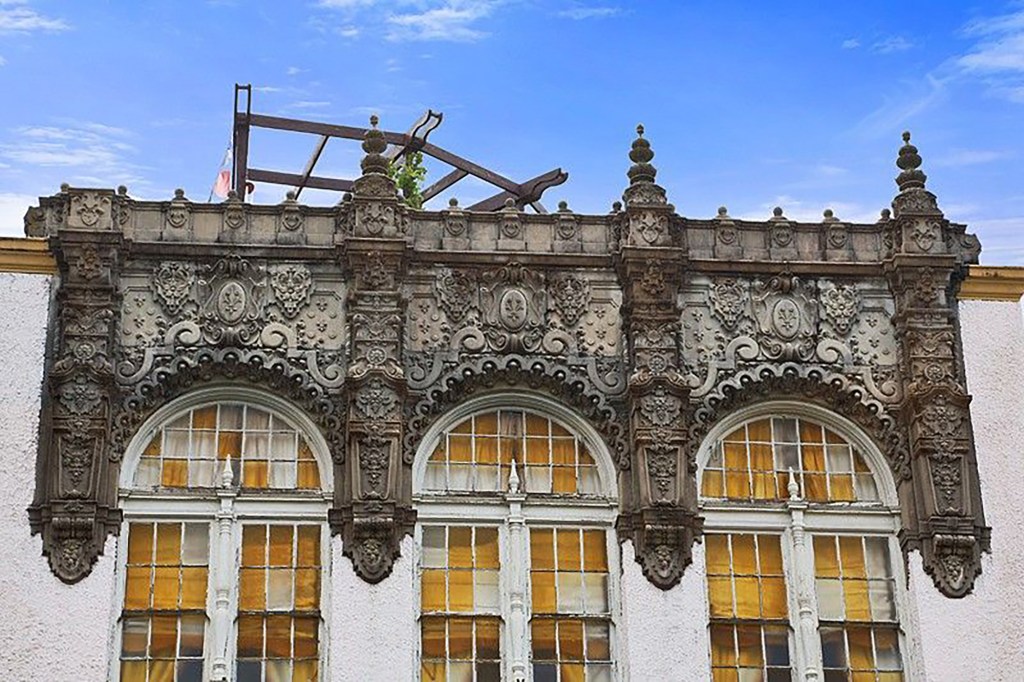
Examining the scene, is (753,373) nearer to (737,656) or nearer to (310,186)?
(737,656)

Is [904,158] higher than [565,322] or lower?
higher

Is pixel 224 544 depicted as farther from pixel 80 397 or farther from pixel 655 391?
pixel 655 391

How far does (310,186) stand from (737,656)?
11473mm

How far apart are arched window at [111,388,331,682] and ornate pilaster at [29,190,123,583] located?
0.48m

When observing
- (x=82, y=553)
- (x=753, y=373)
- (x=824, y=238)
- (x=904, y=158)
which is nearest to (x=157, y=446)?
(x=82, y=553)

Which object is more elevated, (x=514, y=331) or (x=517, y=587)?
(x=514, y=331)

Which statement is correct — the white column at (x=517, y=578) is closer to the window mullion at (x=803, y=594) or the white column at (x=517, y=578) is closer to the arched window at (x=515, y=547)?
the arched window at (x=515, y=547)

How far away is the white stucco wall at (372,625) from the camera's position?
20.9 meters

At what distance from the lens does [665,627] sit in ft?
70.5

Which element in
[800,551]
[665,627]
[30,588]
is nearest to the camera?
[30,588]

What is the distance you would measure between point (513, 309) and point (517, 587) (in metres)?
3.60

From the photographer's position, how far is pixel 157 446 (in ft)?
72.8

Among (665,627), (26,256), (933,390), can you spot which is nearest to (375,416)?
(665,627)

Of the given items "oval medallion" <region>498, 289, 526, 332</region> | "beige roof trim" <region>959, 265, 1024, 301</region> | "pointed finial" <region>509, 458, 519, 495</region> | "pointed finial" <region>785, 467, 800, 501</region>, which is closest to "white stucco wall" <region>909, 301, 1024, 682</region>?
"beige roof trim" <region>959, 265, 1024, 301</region>
